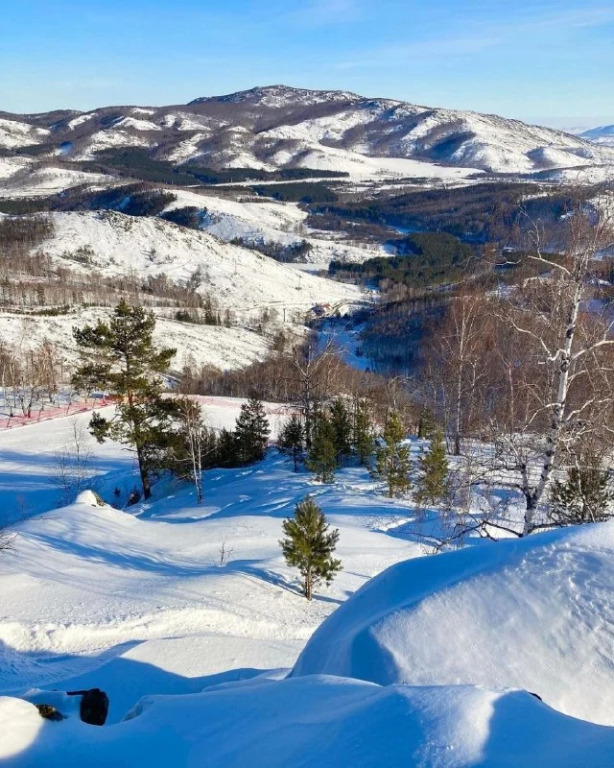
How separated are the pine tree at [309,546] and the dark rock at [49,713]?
861cm

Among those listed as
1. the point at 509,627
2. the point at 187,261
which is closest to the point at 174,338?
the point at 187,261

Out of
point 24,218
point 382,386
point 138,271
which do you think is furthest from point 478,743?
point 24,218

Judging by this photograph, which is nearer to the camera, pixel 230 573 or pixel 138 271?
pixel 230 573

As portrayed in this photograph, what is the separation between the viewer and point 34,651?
11.8m

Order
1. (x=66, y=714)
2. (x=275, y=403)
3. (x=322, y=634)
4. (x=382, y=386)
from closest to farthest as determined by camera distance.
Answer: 1. (x=66, y=714)
2. (x=322, y=634)
3. (x=382, y=386)
4. (x=275, y=403)

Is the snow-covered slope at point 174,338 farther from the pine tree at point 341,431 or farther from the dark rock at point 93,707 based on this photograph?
Answer: the dark rock at point 93,707

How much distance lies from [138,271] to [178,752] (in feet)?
494

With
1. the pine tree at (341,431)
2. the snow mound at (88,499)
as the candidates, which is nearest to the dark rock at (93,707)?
the snow mound at (88,499)

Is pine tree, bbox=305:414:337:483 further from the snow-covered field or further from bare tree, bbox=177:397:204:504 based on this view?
the snow-covered field

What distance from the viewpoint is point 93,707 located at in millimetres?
7117

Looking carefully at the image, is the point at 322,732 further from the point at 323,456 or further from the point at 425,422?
the point at 425,422

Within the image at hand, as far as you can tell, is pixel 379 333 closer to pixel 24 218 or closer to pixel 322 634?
pixel 322 634

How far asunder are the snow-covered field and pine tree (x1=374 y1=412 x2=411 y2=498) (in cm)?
752

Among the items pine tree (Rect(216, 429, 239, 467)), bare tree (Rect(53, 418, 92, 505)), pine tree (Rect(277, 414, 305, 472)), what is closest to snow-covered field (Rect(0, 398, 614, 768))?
pine tree (Rect(277, 414, 305, 472))
